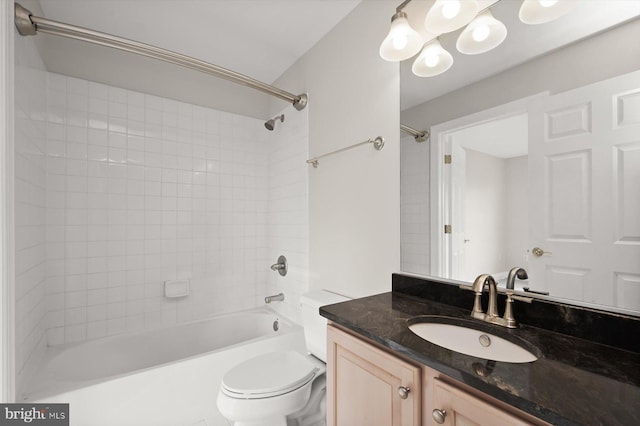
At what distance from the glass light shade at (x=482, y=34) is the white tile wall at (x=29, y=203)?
200 centimetres

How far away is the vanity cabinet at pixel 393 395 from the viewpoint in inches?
23.6

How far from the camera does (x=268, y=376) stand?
4.45 ft

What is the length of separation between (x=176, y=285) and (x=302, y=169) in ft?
4.60

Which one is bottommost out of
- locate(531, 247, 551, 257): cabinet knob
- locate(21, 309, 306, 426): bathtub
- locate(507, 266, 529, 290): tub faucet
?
locate(21, 309, 306, 426): bathtub

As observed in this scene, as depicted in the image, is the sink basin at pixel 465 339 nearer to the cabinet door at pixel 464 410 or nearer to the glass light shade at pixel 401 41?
the cabinet door at pixel 464 410

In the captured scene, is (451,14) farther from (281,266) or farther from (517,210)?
(281,266)

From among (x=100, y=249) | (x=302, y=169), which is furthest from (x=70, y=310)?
(x=302, y=169)

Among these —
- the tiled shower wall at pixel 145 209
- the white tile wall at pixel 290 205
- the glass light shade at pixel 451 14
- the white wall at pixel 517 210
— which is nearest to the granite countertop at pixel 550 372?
the white wall at pixel 517 210

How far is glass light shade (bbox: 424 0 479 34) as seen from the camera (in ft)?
3.51

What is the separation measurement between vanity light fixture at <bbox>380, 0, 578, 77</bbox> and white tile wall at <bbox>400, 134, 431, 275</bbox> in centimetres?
35

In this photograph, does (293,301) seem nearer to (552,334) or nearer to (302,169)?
(302,169)

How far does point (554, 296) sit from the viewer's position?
0.90 metres

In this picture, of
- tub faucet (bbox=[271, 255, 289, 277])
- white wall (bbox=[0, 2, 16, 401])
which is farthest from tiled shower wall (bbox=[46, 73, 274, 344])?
white wall (bbox=[0, 2, 16, 401])

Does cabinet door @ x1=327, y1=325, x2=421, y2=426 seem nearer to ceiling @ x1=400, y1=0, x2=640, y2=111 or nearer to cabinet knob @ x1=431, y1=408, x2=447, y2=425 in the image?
cabinet knob @ x1=431, y1=408, x2=447, y2=425
